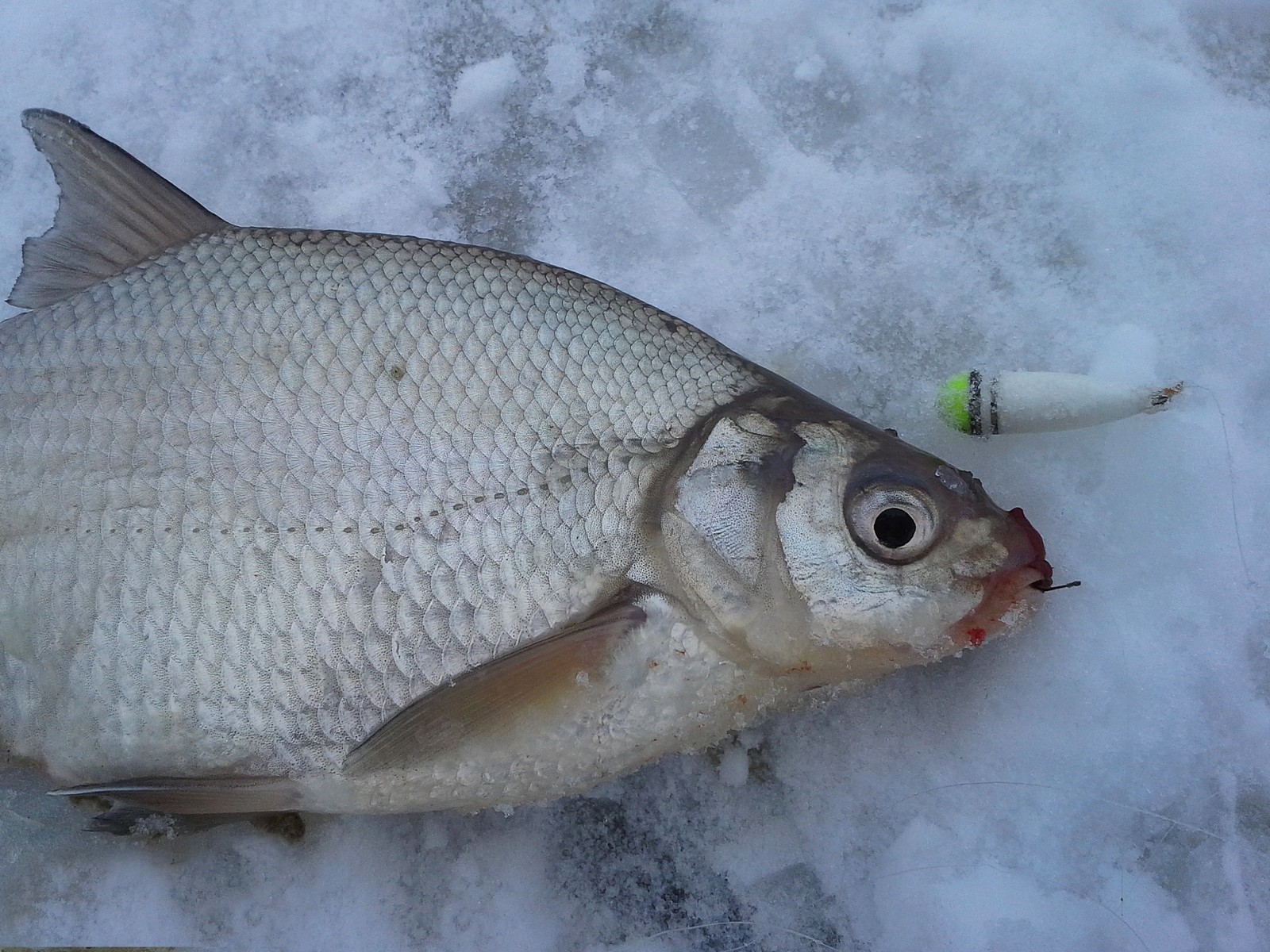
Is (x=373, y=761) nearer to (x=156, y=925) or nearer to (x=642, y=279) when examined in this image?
(x=156, y=925)

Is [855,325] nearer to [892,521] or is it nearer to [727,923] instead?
[892,521]

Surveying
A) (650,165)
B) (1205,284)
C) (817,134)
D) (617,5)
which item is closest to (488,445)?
(650,165)

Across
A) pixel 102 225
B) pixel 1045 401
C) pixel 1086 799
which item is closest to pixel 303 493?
pixel 102 225

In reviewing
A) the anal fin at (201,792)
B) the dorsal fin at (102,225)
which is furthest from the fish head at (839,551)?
the dorsal fin at (102,225)

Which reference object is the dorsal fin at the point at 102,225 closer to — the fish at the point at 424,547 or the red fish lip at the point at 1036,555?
the fish at the point at 424,547

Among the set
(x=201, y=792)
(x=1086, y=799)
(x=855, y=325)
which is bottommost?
(x=1086, y=799)

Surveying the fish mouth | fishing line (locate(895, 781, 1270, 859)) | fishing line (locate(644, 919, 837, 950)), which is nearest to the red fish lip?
the fish mouth

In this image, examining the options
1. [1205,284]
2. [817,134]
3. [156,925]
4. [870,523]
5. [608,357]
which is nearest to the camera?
[870,523]
